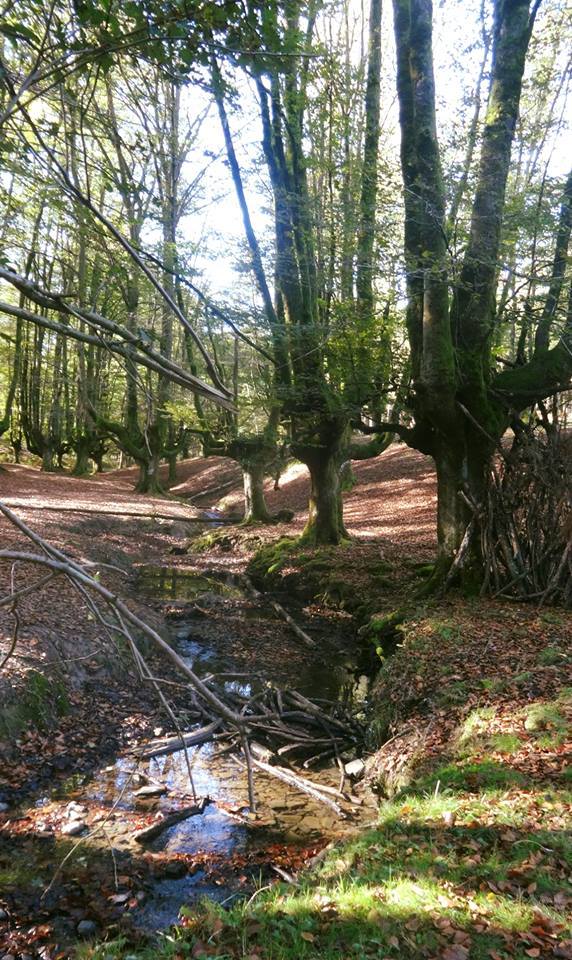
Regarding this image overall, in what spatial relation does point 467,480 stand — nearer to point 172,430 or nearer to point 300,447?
point 300,447

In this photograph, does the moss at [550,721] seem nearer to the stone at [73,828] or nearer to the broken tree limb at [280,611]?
the stone at [73,828]

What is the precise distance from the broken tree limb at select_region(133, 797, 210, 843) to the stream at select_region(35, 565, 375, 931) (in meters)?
0.04

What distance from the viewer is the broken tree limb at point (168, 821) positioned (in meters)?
4.66

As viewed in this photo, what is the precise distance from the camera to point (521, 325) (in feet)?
31.1

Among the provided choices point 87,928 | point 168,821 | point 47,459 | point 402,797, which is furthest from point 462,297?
point 47,459

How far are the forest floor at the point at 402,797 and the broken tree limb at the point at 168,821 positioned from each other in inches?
16.0

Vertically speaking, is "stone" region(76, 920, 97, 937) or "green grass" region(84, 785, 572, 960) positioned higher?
"green grass" region(84, 785, 572, 960)

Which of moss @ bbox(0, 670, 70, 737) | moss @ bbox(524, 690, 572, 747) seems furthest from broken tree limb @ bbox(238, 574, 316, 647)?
moss @ bbox(524, 690, 572, 747)

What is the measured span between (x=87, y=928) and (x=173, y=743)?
241 centimetres

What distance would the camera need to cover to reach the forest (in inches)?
121

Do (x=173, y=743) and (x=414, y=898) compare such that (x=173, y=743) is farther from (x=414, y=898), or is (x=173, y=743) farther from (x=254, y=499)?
(x=254, y=499)

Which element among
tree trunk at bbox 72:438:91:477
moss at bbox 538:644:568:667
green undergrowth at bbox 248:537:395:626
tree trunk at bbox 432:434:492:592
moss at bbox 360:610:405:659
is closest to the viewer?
moss at bbox 538:644:568:667

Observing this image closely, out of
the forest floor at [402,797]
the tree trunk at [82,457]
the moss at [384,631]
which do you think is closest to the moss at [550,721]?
the forest floor at [402,797]

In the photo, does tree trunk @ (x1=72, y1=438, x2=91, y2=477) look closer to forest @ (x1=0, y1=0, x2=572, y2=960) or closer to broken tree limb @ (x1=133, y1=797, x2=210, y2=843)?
forest @ (x1=0, y1=0, x2=572, y2=960)
